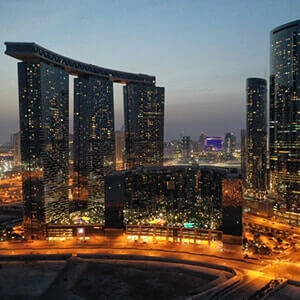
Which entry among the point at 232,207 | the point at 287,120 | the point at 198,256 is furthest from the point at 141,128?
the point at 198,256

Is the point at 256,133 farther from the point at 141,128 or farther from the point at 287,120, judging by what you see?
the point at 141,128

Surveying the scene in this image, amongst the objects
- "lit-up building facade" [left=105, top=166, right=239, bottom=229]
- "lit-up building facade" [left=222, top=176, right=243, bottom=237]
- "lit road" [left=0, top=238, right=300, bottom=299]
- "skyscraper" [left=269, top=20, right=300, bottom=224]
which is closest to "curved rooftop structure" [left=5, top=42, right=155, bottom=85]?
"lit-up building facade" [left=105, top=166, right=239, bottom=229]

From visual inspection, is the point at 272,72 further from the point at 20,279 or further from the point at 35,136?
the point at 20,279

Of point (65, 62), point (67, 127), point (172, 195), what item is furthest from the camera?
point (67, 127)

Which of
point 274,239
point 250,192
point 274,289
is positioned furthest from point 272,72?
point 274,289

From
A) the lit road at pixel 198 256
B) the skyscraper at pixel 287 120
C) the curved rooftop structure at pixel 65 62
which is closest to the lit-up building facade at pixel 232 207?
the lit road at pixel 198 256

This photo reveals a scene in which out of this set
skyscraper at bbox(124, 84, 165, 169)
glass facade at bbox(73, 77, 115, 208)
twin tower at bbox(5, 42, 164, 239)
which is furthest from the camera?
skyscraper at bbox(124, 84, 165, 169)

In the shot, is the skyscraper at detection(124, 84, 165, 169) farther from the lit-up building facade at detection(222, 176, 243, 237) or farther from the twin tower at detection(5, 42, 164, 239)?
the lit-up building facade at detection(222, 176, 243, 237)

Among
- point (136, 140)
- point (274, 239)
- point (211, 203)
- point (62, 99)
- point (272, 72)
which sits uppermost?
point (272, 72)
